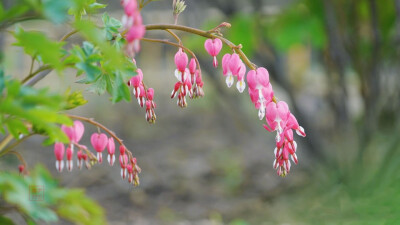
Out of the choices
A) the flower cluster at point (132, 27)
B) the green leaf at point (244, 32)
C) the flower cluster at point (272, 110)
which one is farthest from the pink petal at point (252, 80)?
the green leaf at point (244, 32)

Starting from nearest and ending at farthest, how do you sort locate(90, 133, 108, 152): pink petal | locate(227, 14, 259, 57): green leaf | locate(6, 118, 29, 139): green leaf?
locate(6, 118, 29, 139): green leaf < locate(90, 133, 108, 152): pink petal < locate(227, 14, 259, 57): green leaf

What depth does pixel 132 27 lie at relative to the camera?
2.50ft

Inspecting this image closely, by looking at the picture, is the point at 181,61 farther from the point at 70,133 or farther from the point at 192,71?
the point at 70,133

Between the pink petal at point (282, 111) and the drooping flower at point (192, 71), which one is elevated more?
the drooping flower at point (192, 71)

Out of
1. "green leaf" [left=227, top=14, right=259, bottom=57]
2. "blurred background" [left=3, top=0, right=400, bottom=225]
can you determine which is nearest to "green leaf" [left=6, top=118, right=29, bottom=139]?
"blurred background" [left=3, top=0, right=400, bottom=225]

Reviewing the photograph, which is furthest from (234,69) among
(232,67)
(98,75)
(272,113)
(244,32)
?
(244,32)

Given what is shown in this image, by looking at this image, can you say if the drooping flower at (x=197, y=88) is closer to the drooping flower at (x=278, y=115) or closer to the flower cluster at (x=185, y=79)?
the flower cluster at (x=185, y=79)

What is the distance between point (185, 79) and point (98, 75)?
0.16 metres

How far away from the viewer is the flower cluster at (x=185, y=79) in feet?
3.32

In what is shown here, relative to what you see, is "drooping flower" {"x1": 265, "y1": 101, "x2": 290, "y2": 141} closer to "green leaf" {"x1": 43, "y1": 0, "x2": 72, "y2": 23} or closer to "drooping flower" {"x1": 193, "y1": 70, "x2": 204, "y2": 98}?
"drooping flower" {"x1": 193, "y1": 70, "x2": 204, "y2": 98}

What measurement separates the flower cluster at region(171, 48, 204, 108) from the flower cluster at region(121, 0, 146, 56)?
0.69 feet

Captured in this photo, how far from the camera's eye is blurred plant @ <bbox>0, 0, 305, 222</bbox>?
69 centimetres

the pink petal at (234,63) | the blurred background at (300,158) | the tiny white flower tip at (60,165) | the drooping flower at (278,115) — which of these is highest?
the blurred background at (300,158)

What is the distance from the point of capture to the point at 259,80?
37.9 inches
